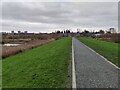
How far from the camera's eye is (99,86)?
337 inches

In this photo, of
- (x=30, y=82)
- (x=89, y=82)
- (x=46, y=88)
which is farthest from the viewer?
(x=30, y=82)

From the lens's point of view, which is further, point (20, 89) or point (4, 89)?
point (4, 89)

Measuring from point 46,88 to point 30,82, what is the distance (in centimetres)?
156

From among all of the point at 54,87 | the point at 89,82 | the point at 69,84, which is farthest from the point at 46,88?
the point at 89,82

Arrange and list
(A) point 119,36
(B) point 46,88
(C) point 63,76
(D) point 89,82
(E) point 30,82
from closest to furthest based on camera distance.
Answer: (B) point 46,88 → (D) point 89,82 → (E) point 30,82 → (C) point 63,76 → (A) point 119,36

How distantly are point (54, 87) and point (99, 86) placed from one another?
175 centimetres

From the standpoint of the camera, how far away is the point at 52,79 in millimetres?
10180

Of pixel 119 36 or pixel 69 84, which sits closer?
pixel 69 84

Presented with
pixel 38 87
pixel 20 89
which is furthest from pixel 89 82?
pixel 20 89

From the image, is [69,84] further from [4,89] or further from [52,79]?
[4,89]

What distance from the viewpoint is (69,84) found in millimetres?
9031

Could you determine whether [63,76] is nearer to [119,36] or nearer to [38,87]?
[38,87]

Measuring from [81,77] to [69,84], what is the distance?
1.42 meters

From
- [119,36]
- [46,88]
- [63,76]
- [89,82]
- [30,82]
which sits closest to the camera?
[46,88]
